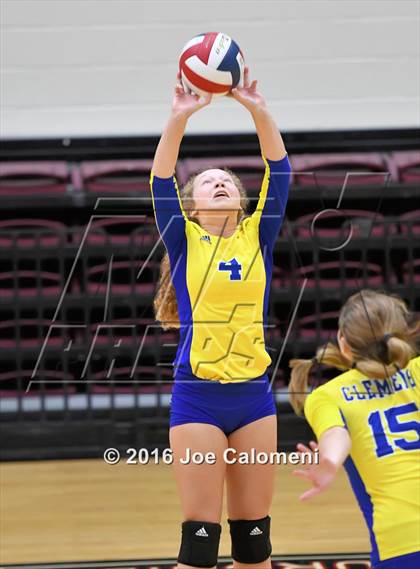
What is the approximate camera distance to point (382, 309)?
312cm

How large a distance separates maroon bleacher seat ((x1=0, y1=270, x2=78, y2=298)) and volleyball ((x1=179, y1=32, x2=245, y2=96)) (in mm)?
3530

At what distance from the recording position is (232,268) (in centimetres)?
384

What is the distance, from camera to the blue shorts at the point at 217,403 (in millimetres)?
3734

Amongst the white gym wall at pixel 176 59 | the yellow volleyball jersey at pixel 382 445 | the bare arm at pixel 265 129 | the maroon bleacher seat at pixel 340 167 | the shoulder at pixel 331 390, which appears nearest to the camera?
the yellow volleyball jersey at pixel 382 445

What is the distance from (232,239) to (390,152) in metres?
5.13

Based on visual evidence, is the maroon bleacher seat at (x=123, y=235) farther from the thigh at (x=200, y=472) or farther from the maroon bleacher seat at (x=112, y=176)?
the thigh at (x=200, y=472)

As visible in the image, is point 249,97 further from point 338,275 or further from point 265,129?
point 338,275

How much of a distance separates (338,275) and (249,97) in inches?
161

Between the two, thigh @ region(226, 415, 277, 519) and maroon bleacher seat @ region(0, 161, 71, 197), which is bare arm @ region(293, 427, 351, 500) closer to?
thigh @ region(226, 415, 277, 519)

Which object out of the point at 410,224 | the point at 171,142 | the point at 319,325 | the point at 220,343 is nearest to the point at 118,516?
the point at 319,325

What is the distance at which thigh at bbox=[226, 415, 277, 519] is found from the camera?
375 centimetres

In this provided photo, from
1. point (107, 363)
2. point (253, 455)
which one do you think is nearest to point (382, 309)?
point (253, 455)

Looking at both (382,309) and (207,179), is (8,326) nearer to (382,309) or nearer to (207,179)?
(207,179)

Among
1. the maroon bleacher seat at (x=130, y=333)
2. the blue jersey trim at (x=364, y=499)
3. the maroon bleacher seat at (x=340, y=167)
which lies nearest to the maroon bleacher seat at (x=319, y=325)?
the maroon bleacher seat at (x=130, y=333)
